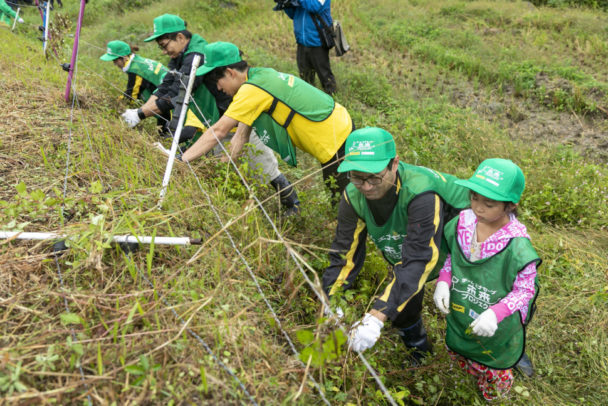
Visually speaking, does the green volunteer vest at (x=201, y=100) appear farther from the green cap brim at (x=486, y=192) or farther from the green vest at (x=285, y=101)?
the green cap brim at (x=486, y=192)

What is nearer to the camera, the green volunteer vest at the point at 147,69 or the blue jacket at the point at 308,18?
the green volunteer vest at the point at 147,69

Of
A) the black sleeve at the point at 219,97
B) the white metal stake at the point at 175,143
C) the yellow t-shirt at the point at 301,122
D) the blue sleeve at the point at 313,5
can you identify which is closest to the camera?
the white metal stake at the point at 175,143

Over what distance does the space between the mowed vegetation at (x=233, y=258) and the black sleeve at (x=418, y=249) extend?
28 cm

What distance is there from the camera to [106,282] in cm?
192

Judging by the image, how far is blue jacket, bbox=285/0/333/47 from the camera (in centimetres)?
542

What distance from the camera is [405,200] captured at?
2160 millimetres

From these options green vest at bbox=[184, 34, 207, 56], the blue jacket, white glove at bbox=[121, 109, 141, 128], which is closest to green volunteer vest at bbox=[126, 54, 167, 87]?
green vest at bbox=[184, 34, 207, 56]

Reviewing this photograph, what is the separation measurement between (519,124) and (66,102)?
5.77 metres

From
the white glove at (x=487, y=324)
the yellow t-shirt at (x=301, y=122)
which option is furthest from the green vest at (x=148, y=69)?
the white glove at (x=487, y=324)

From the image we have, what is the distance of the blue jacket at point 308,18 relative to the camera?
542cm

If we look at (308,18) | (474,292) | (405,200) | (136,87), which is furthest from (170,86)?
→ (474,292)

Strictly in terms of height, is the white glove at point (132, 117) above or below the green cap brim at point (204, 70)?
below

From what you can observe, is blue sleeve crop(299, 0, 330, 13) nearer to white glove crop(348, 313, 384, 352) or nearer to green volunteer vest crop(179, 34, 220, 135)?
green volunteer vest crop(179, 34, 220, 135)

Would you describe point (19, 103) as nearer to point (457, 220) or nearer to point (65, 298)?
point (65, 298)
